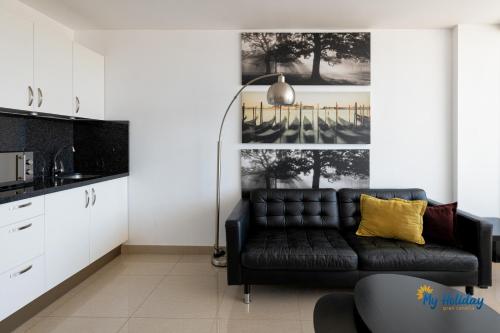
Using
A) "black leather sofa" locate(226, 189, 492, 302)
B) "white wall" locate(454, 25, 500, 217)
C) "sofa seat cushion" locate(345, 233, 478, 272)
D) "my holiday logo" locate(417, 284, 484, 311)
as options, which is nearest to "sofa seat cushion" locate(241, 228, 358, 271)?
"black leather sofa" locate(226, 189, 492, 302)

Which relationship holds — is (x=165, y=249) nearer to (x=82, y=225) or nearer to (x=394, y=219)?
(x=82, y=225)

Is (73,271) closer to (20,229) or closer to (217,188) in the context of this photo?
(20,229)

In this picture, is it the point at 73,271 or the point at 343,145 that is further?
the point at 343,145

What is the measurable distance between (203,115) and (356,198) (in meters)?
1.88

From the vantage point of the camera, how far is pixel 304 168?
12.5 feet

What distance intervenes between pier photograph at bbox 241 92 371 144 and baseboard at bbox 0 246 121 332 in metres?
2.14

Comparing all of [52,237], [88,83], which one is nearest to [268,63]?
[88,83]

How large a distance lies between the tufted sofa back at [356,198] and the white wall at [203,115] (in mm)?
348

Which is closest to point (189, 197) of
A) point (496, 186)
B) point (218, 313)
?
point (218, 313)

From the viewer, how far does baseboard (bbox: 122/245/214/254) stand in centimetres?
391

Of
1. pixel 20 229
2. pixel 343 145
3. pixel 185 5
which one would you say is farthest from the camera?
pixel 343 145

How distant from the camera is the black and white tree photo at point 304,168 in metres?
3.78

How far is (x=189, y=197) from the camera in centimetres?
390

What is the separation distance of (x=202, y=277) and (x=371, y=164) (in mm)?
2167
